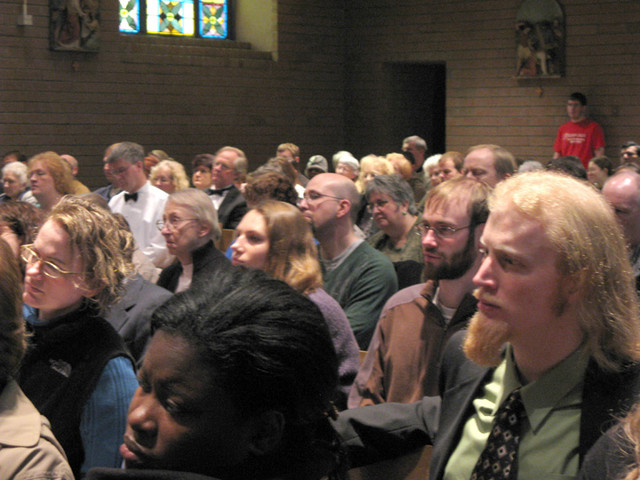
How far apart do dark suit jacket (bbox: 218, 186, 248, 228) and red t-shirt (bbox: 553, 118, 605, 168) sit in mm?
6945

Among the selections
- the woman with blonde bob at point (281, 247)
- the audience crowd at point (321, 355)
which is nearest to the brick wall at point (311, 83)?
the woman with blonde bob at point (281, 247)

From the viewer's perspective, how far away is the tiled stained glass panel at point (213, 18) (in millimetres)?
15047

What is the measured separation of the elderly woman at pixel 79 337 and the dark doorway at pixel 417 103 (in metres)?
14.0

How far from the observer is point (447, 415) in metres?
2.04

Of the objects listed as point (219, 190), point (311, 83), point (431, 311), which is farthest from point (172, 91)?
point (431, 311)

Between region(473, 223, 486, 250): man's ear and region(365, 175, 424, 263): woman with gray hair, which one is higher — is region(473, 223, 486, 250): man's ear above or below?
above

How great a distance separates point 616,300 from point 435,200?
1.48 metres

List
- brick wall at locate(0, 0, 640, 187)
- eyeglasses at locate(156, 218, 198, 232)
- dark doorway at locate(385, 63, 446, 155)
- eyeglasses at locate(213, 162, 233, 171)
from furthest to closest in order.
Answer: dark doorway at locate(385, 63, 446, 155)
brick wall at locate(0, 0, 640, 187)
eyeglasses at locate(213, 162, 233, 171)
eyeglasses at locate(156, 218, 198, 232)

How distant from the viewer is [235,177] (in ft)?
29.6

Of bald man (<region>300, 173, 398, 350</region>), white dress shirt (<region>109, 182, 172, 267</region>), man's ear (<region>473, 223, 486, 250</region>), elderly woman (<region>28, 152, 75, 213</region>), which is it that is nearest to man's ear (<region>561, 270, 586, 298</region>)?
man's ear (<region>473, 223, 486, 250</region>)

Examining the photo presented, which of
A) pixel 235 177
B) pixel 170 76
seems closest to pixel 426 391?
pixel 235 177

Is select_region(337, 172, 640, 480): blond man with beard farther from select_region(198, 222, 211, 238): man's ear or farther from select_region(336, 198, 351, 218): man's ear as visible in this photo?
select_region(198, 222, 211, 238): man's ear

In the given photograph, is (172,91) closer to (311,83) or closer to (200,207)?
(311,83)

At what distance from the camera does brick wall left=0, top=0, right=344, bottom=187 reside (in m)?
12.7
